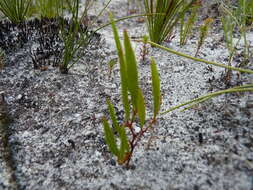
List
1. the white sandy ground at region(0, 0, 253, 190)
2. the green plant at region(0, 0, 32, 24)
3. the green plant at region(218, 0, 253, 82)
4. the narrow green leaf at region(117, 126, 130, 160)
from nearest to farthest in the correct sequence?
the narrow green leaf at region(117, 126, 130, 160)
the white sandy ground at region(0, 0, 253, 190)
the green plant at region(218, 0, 253, 82)
the green plant at region(0, 0, 32, 24)

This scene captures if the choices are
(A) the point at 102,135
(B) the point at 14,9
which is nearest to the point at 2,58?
(B) the point at 14,9

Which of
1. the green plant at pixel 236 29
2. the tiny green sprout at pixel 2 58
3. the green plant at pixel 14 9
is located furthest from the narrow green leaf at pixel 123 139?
the green plant at pixel 14 9

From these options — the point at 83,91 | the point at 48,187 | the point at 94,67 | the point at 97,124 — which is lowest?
the point at 48,187

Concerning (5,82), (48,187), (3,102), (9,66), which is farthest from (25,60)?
(48,187)

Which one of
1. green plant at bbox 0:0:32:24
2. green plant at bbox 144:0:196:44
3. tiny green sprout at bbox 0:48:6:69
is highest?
green plant at bbox 0:0:32:24

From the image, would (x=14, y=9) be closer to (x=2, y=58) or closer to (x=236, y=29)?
(x=2, y=58)

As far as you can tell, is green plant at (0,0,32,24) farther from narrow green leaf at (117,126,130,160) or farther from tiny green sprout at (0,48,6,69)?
narrow green leaf at (117,126,130,160)

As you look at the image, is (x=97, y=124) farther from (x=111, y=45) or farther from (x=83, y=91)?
(x=111, y=45)

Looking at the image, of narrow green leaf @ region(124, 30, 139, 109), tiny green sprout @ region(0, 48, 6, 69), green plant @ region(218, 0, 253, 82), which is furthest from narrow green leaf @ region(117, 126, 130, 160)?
tiny green sprout @ region(0, 48, 6, 69)
